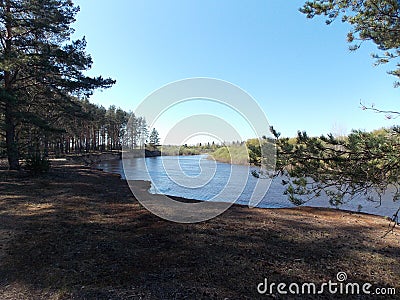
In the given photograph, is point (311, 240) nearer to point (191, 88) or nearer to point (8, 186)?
point (191, 88)

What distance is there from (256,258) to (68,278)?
2.88m

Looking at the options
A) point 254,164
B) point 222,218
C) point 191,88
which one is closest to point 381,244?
point 222,218

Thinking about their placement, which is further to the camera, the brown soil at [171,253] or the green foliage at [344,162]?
the brown soil at [171,253]

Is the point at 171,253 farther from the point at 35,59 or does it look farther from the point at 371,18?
the point at 35,59

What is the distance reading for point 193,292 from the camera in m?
2.92

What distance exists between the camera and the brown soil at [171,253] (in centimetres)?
301

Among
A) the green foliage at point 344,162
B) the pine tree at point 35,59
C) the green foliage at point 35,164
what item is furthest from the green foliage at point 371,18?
the green foliage at point 35,164
